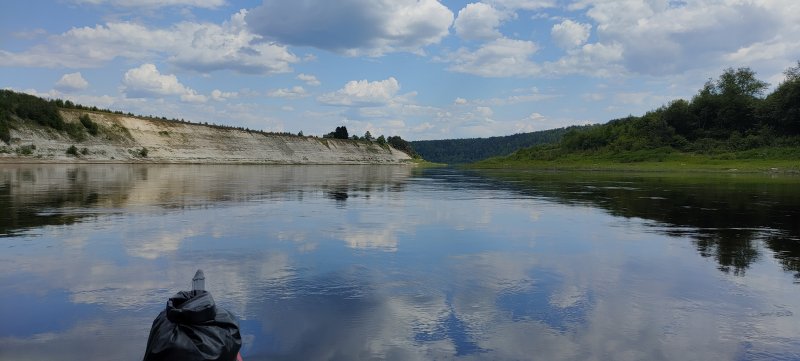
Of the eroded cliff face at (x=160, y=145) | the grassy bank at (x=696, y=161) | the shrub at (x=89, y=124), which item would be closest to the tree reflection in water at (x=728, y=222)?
the grassy bank at (x=696, y=161)

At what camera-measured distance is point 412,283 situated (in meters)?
9.14

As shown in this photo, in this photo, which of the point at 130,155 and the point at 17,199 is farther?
the point at 130,155

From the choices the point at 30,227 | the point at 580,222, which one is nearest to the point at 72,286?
the point at 30,227

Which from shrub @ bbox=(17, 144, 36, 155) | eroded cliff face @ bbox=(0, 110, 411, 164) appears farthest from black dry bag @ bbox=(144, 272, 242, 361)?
shrub @ bbox=(17, 144, 36, 155)

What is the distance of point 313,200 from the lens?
2484 centimetres

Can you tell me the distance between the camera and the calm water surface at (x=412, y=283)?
247 inches

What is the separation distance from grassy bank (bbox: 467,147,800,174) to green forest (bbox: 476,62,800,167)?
8.1 inches

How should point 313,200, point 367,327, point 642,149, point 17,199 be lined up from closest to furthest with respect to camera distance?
point 367,327 → point 17,199 → point 313,200 → point 642,149

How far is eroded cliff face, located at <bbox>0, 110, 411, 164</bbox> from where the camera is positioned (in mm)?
70688

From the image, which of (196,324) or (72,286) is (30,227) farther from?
(196,324)

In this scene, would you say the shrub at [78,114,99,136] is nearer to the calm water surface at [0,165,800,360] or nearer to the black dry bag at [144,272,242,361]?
the calm water surface at [0,165,800,360]

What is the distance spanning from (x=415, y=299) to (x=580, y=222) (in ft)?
37.0

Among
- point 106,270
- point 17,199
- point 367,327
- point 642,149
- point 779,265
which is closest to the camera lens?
point 367,327

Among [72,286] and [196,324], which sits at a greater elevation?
[196,324]
